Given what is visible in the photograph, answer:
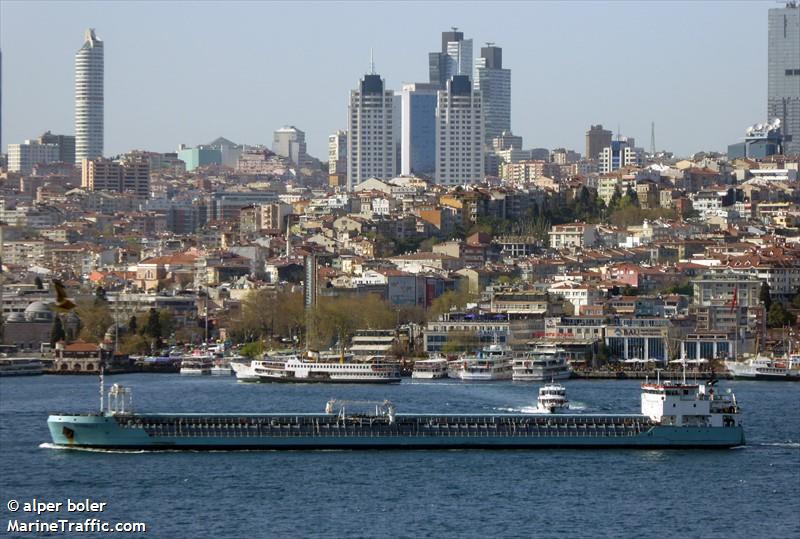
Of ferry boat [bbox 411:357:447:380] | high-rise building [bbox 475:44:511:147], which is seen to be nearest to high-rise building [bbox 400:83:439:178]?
high-rise building [bbox 475:44:511:147]

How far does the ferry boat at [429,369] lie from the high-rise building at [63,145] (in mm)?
57445

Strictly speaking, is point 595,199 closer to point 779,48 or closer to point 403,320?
point 403,320

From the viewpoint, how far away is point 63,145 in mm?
95312

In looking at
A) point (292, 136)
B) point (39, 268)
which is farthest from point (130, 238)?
point (292, 136)

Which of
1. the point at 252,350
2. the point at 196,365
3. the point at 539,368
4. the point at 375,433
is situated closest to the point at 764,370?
the point at 539,368

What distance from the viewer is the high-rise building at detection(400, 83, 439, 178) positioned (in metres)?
94.7

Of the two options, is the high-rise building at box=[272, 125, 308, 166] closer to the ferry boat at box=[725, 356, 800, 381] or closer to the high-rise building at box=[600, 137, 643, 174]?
the high-rise building at box=[600, 137, 643, 174]

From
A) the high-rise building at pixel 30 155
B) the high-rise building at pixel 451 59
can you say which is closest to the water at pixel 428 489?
the high-rise building at pixel 30 155

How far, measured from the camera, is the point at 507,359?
38656 millimetres

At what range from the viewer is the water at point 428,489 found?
59.6 feet

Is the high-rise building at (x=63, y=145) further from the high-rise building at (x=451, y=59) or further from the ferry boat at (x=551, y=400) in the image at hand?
the ferry boat at (x=551, y=400)

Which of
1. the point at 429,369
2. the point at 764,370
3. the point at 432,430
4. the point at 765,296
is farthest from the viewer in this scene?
the point at 765,296

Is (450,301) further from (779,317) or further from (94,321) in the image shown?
(94,321)

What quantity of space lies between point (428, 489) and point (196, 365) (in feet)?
66.1
